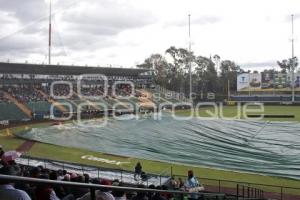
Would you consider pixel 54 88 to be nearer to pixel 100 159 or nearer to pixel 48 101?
pixel 48 101

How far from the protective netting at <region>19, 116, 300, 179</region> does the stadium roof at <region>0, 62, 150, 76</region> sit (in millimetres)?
16819

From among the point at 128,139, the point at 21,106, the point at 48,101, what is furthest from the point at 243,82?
the point at 128,139

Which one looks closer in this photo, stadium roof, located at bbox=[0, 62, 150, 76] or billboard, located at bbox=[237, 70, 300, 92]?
stadium roof, located at bbox=[0, 62, 150, 76]

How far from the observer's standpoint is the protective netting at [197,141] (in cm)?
2453

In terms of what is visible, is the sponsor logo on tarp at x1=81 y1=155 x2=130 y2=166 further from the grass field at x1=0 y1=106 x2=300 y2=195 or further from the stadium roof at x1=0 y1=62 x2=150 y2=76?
the stadium roof at x1=0 y1=62 x2=150 y2=76

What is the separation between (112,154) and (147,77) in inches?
2240

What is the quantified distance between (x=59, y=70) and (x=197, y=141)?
36639mm

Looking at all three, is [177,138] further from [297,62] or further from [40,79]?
[297,62]

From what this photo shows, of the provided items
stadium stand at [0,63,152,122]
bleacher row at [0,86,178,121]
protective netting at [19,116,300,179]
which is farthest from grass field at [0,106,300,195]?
stadium stand at [0,63,152,122]

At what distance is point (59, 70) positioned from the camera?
63.6 metres

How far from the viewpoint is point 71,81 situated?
6831cm

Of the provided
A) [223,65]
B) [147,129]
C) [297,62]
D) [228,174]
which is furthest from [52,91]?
[297,62]

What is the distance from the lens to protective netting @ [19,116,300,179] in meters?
24.5

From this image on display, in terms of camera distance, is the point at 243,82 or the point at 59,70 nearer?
the point at 59,70
